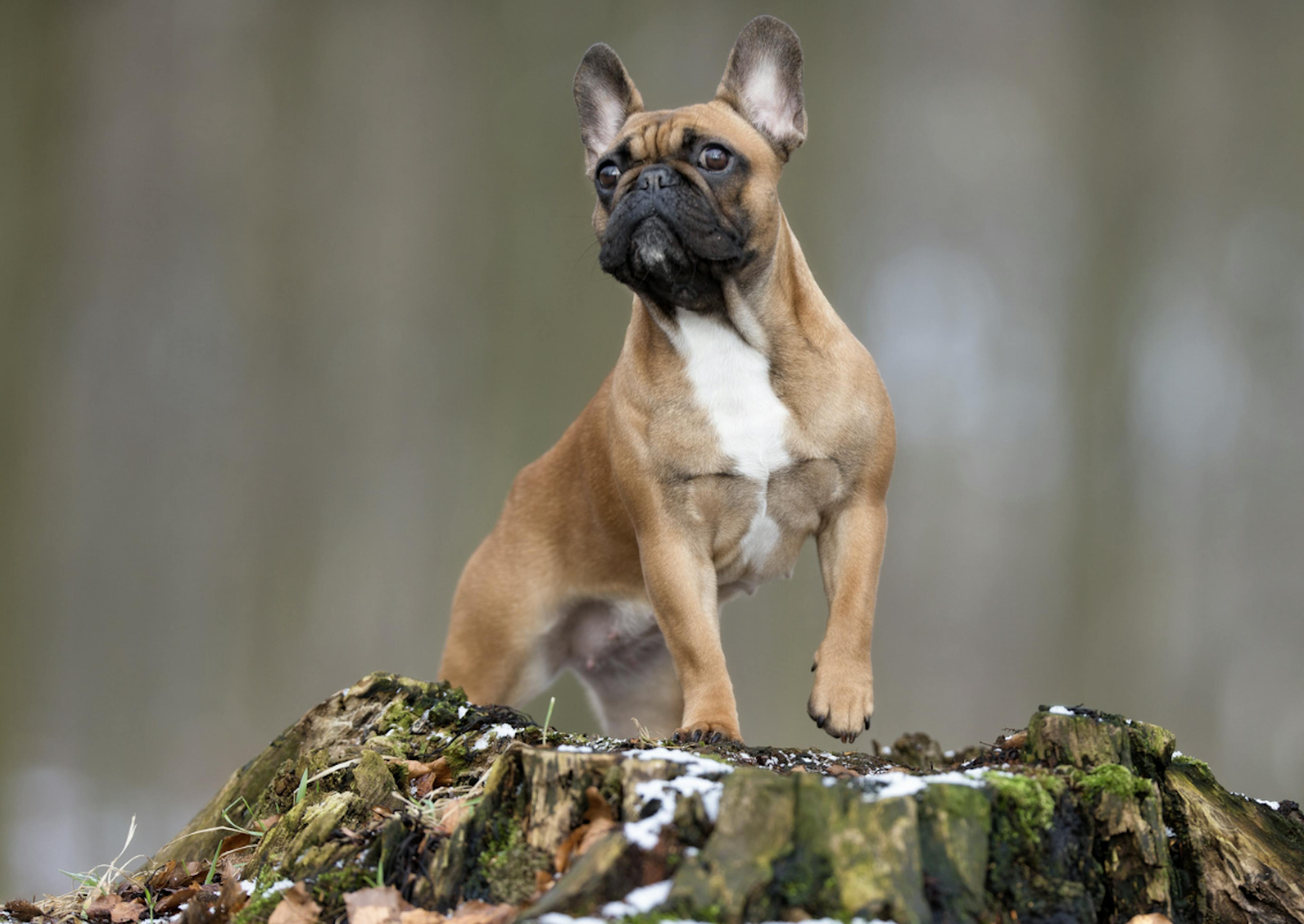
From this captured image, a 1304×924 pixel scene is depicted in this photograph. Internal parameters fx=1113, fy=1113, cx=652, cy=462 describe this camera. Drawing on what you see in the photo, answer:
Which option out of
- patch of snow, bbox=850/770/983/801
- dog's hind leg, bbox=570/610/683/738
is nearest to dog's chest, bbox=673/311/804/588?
dog's hind leg, bbox=570/610/683/738

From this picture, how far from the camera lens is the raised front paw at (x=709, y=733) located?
277 centimetres

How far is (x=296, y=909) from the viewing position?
1864mm

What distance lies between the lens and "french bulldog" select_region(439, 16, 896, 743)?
303cm

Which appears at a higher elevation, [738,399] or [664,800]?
[738,399]

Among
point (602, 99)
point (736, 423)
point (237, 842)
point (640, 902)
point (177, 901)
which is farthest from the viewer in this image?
point (602, 99)

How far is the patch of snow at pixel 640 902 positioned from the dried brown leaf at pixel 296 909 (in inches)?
24.4

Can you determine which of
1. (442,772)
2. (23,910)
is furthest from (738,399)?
(23,910)

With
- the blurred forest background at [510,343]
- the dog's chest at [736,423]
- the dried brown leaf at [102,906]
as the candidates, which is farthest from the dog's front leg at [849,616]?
the blurred forest background at [510,343]

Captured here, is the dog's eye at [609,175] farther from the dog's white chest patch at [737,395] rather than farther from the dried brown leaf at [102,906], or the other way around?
the dried brown leaf at [102,906]

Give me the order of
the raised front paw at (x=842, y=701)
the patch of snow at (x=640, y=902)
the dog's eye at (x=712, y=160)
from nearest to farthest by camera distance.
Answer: the patch of snow at (x=640, y=902)
the raised front paw at (x=842, y=701)
the dog's eye at (x=712, y=160)

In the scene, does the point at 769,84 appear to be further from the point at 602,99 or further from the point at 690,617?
the point at 690,617

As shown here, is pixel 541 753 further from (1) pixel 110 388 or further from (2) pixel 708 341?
(1) pixel 110 388

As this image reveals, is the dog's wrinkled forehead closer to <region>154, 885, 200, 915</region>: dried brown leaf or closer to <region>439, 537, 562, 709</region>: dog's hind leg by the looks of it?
<region>439, 537, 562, 709</region>: dog's hind leg

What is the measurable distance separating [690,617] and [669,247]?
3.41 feet
